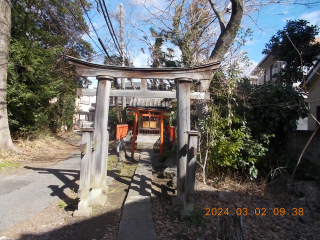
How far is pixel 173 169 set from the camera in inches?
257

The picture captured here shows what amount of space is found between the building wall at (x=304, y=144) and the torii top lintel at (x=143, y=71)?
140 inches

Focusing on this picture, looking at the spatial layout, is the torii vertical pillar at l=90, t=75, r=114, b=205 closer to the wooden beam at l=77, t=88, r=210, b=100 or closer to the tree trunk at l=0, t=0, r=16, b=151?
the wooden beam at l=77, t=88, r=210, b=100

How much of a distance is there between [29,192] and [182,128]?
3.88 m

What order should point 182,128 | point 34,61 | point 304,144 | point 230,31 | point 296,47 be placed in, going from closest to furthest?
point 182,128
point 304,144
point 230,31
point 296,47
point 34,61

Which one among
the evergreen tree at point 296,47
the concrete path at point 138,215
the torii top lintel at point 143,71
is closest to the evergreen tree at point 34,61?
the torii top lintel at point 143,71

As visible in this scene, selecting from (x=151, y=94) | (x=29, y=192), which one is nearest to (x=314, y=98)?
(x=151, y=94)

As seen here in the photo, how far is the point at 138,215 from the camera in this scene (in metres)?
4.01

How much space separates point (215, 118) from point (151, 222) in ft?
9.76

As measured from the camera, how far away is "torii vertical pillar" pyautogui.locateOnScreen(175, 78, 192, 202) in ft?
14.9

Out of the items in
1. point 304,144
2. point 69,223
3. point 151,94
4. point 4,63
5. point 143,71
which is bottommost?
point 69,223

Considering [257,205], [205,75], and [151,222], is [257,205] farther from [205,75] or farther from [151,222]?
[205,75]

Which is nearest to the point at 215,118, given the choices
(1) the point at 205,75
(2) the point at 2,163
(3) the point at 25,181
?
(1) the point at 205,75

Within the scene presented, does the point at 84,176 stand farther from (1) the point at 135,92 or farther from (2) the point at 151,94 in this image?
(2) the point at 151,94

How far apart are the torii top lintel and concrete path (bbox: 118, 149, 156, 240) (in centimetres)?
267
